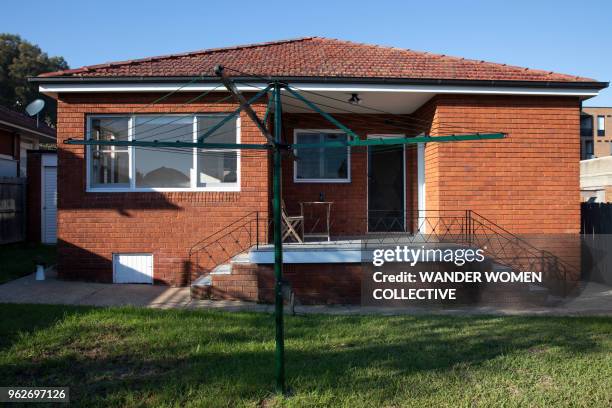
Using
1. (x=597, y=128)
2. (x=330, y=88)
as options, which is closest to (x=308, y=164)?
(x=330, y=88)

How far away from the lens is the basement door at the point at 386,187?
1116cm

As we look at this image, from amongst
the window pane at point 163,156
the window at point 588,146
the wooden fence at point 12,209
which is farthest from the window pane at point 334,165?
the window at point 588,146

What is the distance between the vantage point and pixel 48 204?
50.3ft

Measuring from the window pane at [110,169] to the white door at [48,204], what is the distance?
6.89 meters

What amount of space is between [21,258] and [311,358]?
9623mm

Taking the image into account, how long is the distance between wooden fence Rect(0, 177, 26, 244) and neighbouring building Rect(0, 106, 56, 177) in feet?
5.70

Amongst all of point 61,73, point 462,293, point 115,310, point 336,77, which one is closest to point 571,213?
point 462,293

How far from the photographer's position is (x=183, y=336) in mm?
5699

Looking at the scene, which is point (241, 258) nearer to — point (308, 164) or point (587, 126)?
point (308, 164)

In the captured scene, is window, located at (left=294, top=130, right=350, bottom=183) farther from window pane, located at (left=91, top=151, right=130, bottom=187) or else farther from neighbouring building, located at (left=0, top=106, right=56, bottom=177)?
neighbouring building, located at (left=0, top=106, right=56, bottom=177)

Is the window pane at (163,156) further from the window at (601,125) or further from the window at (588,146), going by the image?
the window at (601,125)

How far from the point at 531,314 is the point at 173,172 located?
656 cm

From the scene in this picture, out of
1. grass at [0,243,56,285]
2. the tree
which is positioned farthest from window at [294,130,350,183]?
the tree

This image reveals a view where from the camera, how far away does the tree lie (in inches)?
1383
